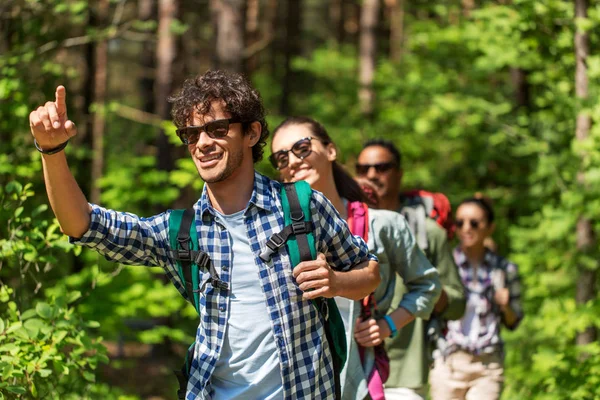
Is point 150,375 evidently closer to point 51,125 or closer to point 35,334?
point 35,334

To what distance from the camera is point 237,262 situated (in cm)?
288

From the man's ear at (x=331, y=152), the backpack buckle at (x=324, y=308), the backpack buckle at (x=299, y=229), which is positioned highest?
the man's ear at (x=331, y=152)

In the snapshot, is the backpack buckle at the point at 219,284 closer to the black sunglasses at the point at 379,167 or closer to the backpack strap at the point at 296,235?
the backpack strap at the point at 296,235

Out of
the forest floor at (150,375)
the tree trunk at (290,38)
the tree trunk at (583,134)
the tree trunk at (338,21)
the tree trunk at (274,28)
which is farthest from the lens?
the tree trunk at (338,21)

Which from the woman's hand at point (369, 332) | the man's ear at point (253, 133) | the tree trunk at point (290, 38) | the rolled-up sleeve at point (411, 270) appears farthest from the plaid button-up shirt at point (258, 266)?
the tree trunk at point (290, 38)

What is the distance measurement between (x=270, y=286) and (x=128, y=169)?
6.96 metres

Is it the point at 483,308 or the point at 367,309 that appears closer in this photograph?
the point at 367,309

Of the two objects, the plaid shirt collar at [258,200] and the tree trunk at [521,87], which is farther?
the tree trunk at [521,87]

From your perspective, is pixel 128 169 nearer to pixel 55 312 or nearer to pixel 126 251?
pixel 55 312

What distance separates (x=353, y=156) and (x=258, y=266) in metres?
11.7

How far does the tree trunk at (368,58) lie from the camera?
15820 millimetres

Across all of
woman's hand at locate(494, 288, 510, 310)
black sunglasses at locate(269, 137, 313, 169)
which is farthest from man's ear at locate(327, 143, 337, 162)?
woman's hand at locate(494, 288, 510, 310)

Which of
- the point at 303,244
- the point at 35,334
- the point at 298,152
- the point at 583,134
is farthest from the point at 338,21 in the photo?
the point at 303,244

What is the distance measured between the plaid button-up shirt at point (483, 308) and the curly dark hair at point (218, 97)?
363cm
